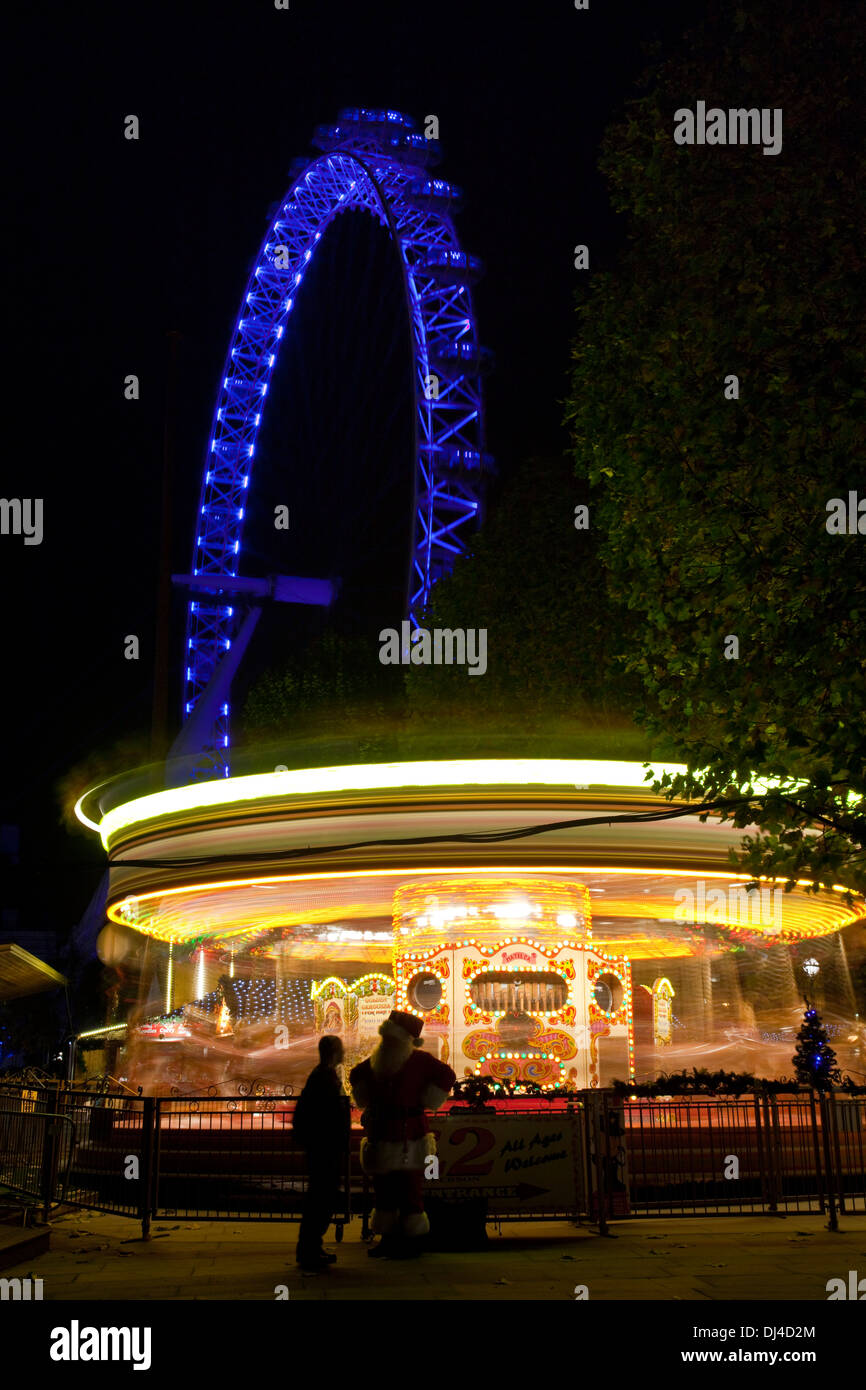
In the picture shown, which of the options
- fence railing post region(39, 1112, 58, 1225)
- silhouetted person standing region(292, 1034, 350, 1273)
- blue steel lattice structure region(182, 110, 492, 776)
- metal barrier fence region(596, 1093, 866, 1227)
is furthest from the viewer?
blue steel lattice structure region(182, 110, 492, 776)

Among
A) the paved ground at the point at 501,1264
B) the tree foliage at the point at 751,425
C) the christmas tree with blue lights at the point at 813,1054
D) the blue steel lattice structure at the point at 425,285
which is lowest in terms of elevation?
the paved ground at the point at 501,1264

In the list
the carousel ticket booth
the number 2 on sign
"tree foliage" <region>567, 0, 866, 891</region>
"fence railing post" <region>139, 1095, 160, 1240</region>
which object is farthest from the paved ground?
the carousel ticket booth

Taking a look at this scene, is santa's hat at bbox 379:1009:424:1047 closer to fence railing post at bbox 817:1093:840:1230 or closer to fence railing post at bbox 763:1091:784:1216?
fence railing post at bbox 817:1093:840:1230

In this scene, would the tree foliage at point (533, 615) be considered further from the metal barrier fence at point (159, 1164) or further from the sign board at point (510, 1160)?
the sign board at point (510, 1160)

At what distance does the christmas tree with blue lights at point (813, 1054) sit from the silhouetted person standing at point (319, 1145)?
8.06 meters

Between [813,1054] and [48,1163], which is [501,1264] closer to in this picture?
[48,1163]

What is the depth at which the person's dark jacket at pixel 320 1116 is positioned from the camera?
9531 mm

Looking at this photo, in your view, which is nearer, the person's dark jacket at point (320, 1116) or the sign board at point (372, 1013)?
the person's dark jacket at point (320, 1116)

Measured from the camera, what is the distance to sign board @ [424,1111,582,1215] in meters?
10.6

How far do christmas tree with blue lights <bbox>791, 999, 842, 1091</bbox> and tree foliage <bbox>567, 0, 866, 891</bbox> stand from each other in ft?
19.3

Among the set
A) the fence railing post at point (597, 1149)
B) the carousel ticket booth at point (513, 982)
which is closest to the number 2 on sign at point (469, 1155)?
the fence railing post at point (597, 1149)

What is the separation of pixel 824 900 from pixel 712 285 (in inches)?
308

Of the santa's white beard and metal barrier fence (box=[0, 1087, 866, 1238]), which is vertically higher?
the santa's white beard
